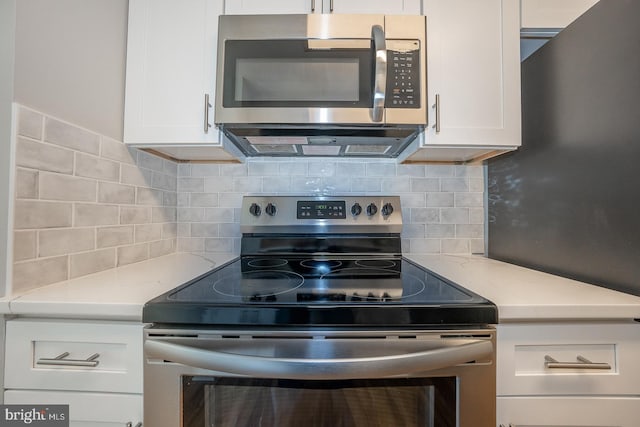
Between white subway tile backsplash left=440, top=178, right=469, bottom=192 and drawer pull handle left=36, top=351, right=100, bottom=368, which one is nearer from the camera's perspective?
drawer pull handle left=36, top=351, right=100, bottom=368

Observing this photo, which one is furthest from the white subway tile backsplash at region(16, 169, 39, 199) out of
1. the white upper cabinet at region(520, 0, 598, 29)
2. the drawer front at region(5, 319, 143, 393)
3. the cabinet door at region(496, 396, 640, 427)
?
the white upper cabinet at region(520, 0, 598, 29)

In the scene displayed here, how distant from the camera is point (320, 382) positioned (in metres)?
0.64

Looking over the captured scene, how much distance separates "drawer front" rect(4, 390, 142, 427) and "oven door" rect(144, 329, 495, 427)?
0.06 meters

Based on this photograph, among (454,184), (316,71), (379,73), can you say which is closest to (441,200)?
(454,184)

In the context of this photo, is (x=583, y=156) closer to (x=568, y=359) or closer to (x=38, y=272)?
(x=568, y=359)

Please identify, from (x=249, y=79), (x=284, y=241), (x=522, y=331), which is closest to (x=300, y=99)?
(x=249, y=79)

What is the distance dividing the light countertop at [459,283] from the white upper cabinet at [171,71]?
503 millimetres

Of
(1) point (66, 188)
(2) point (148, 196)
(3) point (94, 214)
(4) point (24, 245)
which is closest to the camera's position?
(4) point (24, 245)

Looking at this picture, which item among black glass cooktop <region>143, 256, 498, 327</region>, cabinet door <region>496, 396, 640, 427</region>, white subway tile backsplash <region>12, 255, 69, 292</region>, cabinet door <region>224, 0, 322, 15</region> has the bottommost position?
cabinet door <region>496, 396, 640, 427</region>

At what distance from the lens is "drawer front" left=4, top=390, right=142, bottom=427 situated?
673mm

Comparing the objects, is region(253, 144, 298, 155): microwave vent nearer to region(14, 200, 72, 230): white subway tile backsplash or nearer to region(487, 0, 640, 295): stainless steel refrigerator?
region(14, 200, 72, 230): white subway tile backsplash

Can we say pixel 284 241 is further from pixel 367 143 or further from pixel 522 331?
pixel 522 331

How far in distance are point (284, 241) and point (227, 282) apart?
43 cm

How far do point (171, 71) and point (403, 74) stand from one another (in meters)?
0.83
